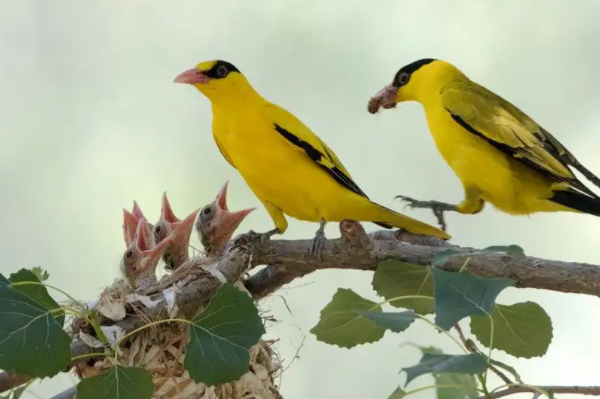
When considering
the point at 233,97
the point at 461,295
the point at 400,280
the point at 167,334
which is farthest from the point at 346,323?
the point at 233,97

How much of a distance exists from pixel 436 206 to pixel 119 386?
93 centimetres

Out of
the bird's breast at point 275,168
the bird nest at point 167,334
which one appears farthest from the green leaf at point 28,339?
the bird's breast at point 275,168

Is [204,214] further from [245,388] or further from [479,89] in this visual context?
[479,89]

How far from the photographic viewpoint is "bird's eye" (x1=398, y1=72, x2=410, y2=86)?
70.1 inches

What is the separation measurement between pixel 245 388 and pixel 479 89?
904 millimetres

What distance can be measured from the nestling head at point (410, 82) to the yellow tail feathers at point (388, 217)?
408 mm

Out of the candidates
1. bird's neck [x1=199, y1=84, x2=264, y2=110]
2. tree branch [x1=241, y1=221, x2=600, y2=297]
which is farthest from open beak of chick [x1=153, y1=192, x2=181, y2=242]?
tree branch [x1=241, y1=221, x2=600, y2=297]

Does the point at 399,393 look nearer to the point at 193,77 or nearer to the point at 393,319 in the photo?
the point at 393,319

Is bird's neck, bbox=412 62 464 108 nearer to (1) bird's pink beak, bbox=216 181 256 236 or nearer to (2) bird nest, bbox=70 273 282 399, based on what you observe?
(1) bird's pink beak, bbox=216 181 256 236

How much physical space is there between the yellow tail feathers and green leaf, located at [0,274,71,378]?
2.26 ft

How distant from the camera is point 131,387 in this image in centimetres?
92

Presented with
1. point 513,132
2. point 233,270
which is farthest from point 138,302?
point 513,132

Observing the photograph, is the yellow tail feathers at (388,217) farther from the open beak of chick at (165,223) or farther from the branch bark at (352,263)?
the open beak of chick at (165,223)

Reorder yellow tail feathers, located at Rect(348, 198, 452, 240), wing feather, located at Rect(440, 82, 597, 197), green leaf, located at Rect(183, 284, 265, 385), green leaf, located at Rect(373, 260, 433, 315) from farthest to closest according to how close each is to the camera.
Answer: wing feather, located at Rect(440, 82, 597, 197), yellow tail feathers, located at Rect(348, 198, 452, 240), green leaf, located at Rect(373, 260, 433, 315), green leaf, located at Rect(183, 284, 265, 385)
